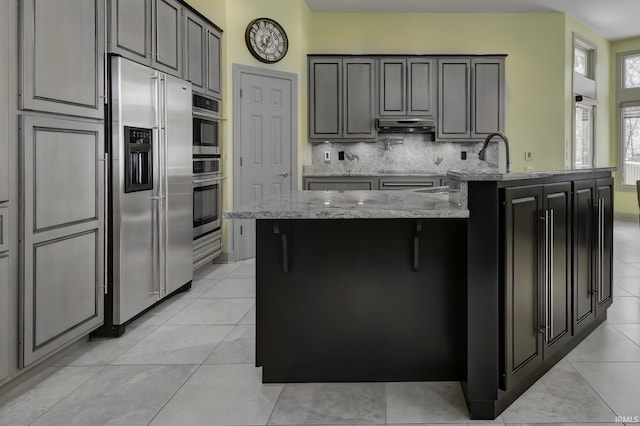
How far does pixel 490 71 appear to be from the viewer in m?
6.60

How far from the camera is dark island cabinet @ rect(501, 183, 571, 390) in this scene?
2219mm

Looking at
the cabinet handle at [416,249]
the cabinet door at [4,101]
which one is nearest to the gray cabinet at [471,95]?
the cabinet handle at [416,249]

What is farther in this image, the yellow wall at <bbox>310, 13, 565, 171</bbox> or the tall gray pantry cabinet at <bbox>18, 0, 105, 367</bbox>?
the yellow wall at <bbox>310, 13, 565, 171</bbox>

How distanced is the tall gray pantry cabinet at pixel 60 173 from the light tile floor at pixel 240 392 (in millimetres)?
239

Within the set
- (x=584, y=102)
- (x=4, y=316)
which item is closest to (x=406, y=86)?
(x=584, y=102)

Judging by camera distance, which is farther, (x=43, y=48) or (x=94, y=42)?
(x=94, y=42)

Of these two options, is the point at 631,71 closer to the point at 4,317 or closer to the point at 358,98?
the point at 358,98

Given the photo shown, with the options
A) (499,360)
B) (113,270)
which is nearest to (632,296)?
(499,360)

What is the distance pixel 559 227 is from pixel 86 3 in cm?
279

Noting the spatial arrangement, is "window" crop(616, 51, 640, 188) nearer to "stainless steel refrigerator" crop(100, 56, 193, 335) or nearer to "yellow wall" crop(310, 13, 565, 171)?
"yellow wall" crop(310, 13, 565, 171)

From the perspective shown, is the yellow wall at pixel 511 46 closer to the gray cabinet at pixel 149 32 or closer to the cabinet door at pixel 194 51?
the cabinet door at pixel 194 51

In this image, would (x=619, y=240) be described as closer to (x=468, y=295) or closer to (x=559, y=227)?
(x=559, y=227)

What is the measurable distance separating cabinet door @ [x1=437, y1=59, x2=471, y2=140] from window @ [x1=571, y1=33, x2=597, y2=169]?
2139 mm

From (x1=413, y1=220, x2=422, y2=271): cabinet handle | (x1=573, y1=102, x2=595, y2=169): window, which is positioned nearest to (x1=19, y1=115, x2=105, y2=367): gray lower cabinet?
(x1=413, y1=220, x2=422, y2=271): cabinet handle
